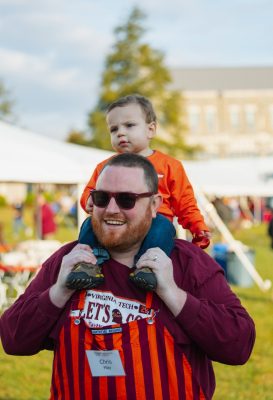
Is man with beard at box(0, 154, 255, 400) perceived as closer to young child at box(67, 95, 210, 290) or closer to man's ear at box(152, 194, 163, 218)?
man's ear at box(152, 194, 163, 218)

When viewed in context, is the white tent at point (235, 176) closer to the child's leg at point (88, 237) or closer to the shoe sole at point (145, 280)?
the child's leg at point (88, 237)

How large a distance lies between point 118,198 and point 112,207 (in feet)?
0.14

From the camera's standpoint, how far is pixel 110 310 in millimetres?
2477

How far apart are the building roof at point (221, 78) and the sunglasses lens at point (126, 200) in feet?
272

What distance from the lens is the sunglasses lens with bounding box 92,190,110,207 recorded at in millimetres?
2508

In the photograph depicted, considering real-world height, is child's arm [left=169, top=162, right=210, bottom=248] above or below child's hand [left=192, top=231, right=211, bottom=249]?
above

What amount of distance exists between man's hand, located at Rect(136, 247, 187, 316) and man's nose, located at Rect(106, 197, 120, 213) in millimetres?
176

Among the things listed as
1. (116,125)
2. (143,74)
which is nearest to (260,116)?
(143,74)

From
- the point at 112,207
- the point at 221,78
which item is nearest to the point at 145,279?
the point at 112,207

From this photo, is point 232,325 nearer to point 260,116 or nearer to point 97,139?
point 97,139

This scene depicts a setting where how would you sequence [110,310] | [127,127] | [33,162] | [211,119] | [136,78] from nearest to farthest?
[110,310] → [127,127] → [33,162] → [136,78] → [211,119]

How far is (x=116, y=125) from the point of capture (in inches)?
155

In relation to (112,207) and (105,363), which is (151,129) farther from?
(105,363)

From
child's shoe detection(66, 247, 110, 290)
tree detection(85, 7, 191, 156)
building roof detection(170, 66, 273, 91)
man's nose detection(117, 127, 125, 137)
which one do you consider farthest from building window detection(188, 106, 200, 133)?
child's shoe detection(66, 247, 110, 290)
